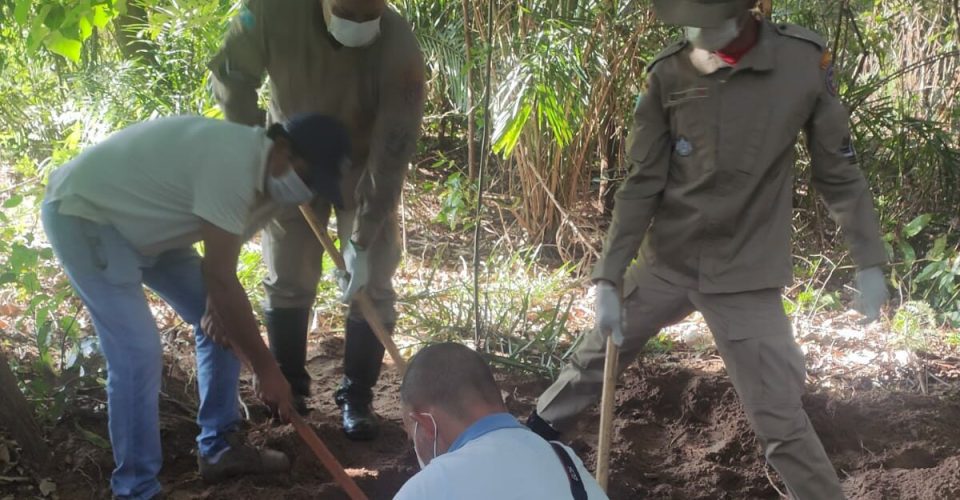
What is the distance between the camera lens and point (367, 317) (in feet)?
10.9

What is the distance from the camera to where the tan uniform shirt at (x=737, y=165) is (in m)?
2.63

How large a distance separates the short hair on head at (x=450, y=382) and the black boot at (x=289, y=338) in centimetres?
172

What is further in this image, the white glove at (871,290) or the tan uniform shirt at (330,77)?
the tan uniform shirt at (330,77)

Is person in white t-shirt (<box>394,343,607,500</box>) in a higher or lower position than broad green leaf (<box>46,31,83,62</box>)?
lower

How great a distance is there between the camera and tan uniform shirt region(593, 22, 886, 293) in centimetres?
263

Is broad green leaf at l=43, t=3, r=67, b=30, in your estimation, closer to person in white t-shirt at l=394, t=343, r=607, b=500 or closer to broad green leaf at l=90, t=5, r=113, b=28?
broad green leaf at l=90, t=5, r=113, b=28

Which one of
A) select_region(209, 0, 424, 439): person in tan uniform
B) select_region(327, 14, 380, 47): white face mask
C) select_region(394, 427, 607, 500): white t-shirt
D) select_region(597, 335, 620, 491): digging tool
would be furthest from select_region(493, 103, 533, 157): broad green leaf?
select_region(394, 427, 607, 500): white t-shirt

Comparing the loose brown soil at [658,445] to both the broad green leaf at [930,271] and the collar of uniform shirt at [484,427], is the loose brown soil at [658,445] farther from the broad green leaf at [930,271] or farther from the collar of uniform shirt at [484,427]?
the collar of uniform shirt at [484,427]

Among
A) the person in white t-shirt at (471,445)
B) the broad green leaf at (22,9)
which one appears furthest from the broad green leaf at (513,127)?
the person in white t-shirt at (471,445)

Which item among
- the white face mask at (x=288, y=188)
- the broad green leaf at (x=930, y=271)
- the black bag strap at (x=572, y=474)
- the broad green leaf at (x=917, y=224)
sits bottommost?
the broad green leaf at (x=930, y=271)

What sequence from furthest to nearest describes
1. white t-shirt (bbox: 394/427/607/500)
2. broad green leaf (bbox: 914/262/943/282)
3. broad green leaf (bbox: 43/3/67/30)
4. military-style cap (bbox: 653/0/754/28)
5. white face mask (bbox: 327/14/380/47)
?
broad green leaf (bbox: 914/262/943/282)
white face mask (bbox: 327/14/380/47)
broad green leaf (bbox: 43/3/67/30)
military-style cap (bbox: 653/0/754/28)
white t-shirt (bbox: 394/427/607/500)

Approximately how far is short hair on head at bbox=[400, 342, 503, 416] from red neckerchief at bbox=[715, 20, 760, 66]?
1260mm

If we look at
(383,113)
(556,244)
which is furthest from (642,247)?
(556,244)

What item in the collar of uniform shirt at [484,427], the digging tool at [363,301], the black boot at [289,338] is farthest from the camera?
the black boot at [289,338]
